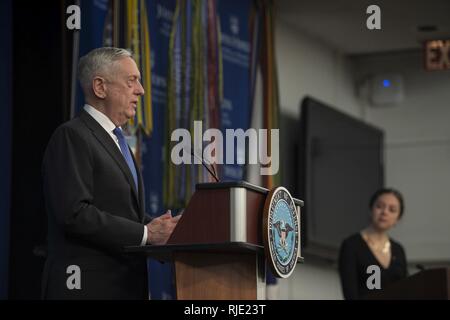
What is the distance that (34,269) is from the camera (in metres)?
5.39

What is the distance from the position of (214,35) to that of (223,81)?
359 millimetres

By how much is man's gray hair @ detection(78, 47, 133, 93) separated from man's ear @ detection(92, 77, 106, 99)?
2cm

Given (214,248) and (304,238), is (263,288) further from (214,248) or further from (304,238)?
(304,238)

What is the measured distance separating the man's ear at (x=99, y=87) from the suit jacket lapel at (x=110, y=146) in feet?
0.26

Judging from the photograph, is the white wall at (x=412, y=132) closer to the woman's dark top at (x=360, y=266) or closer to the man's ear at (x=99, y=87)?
the woman's dark top at (x=360, y=266)

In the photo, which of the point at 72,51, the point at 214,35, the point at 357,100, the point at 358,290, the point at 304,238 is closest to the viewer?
the point at 72,51

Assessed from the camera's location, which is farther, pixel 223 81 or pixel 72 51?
pixel 223 81

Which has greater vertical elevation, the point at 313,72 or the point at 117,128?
the point at 313,72

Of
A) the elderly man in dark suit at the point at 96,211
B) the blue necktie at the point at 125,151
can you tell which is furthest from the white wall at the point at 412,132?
the elderly man in dark suit at the point at 96,211

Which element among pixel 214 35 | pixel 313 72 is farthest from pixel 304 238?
pixel 214 35

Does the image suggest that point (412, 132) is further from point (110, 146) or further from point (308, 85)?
point (110, 146)

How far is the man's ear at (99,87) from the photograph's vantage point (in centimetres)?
352

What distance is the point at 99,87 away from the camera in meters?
3.53
